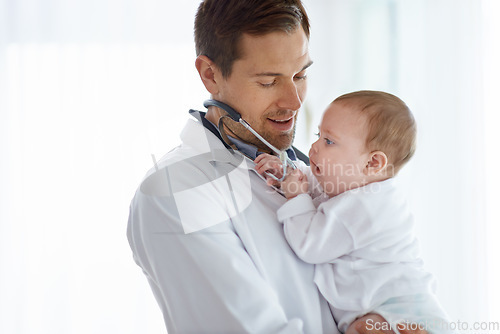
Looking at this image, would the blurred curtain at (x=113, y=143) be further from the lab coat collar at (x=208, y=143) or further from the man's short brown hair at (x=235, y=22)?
the lab coat collar at (x=208, y=143)

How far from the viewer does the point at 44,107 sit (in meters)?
2.46

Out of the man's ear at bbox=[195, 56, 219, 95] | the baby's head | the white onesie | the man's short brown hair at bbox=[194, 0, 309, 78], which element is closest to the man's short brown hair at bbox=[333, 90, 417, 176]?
the baby's head

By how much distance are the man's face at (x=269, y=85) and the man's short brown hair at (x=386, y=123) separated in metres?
0.18

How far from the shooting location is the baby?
110 centimetres

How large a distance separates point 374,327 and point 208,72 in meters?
0.81

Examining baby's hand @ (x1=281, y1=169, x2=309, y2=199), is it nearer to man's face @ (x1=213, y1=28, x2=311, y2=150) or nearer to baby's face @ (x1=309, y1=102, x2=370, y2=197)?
baby's face @ (x1=309, y1=102, x2=370, y2=197)

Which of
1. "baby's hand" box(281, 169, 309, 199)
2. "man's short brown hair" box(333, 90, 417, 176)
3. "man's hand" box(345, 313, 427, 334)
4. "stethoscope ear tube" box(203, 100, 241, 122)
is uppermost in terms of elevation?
"stethoscope ear tube" box(203, 100, 241, 122)

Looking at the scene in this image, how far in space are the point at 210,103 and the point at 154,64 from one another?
135 centimetres

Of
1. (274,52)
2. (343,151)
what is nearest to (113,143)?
(274,52)

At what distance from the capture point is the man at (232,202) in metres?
1.02

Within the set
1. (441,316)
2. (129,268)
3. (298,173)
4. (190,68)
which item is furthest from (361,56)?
(441,316)

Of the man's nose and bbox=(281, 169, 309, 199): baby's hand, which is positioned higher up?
the man's nose

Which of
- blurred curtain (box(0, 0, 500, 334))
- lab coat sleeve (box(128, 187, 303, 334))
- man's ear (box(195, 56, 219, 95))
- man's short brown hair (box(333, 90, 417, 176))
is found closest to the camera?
lab coat sleeve (box(128, 187, 303, 334))

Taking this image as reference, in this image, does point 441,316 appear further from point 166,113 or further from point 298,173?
point 166,113
